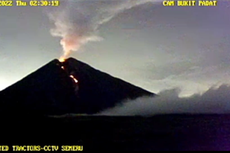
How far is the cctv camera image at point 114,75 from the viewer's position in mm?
1974

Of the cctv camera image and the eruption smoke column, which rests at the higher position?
the eruption smoke column

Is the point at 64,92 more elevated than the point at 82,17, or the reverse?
the point at 82,17

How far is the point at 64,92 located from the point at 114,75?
0.72 ft

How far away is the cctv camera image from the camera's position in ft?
6.48

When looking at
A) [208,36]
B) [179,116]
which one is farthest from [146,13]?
[179,116]

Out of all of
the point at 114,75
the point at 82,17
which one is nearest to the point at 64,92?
the point at 114,75

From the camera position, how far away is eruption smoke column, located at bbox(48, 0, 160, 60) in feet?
6.45

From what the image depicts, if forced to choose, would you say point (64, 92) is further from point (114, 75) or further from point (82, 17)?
point (82, 17)

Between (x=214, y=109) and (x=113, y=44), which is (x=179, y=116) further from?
(x=113, y=44)

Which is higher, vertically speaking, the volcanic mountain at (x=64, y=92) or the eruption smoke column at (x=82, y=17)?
the eruption smoke column at (x=82, y=17)

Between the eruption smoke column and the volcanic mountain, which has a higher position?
the eruption smoke column

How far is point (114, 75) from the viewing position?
1.98 m

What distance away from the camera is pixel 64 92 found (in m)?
1.99

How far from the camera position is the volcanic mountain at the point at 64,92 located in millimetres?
1974
